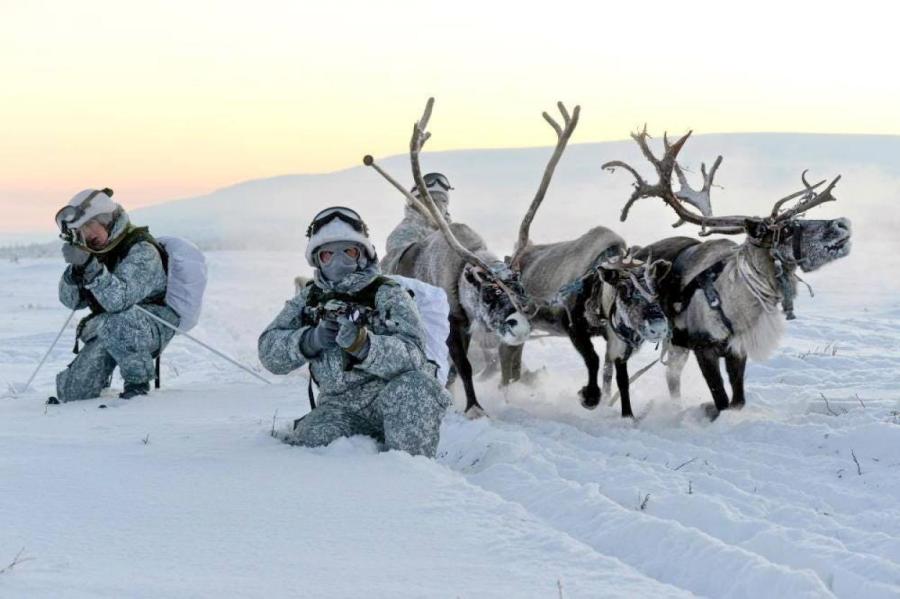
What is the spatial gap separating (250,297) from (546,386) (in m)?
11.3

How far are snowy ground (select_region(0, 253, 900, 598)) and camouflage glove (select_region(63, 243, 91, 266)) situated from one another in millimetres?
1055

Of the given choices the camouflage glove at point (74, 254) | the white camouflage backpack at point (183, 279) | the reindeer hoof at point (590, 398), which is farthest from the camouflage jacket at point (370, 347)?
the white camouflage backpack at point (183, 279)

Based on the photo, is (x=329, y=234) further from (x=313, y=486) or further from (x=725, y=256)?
(x=725, y=256)

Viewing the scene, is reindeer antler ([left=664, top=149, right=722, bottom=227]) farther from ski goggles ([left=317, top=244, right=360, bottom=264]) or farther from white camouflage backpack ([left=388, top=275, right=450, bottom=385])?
ski goggles ([left=317, top=244, right=360, bottom=264])

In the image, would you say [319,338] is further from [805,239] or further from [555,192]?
[555,192]

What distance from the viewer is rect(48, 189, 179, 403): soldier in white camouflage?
7980 mm

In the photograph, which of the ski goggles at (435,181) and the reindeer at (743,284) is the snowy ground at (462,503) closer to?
the reindeer at (743,284)

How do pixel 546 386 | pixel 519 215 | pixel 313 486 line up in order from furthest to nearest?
pixel 519 215
pixel 546 386
pixel 313 486

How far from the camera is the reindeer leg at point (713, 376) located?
7.92 metres

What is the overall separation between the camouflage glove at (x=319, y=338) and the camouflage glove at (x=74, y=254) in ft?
10.2

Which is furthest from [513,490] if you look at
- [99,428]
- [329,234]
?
[99,428]

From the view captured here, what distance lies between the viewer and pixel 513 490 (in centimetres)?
492

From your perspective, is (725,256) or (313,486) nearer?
(313,486)

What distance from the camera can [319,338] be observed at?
17.4 feet
